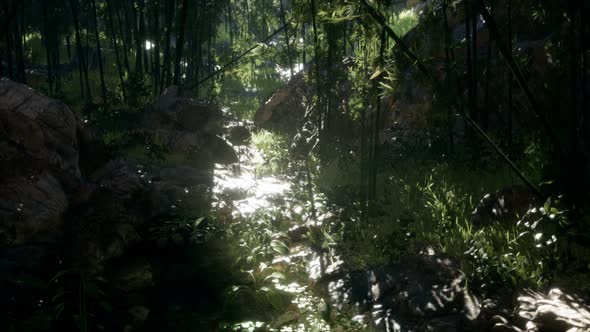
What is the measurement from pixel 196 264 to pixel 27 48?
21506 millimetres

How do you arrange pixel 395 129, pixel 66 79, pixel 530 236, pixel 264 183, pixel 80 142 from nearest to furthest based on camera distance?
1. pixel 530 236
2. pixel 80 142
3. pixel 395 129
4. pixel 264 183
5. pixel 66 79

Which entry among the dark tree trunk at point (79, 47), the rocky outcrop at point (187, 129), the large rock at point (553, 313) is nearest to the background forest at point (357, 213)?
the large rock at point (553, 313)

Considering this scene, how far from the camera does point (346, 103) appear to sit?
Answer: 35.0 ft

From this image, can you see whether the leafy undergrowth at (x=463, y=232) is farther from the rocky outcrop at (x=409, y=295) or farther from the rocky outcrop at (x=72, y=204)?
the rocky outcrop at (x=72, y=204)

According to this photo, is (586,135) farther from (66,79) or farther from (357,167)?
(66,79)

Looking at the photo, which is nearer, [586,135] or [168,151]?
[586,135]

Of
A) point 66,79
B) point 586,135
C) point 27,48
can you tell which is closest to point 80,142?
point 586,135

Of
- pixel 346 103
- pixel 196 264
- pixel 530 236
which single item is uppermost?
pixel 346 103

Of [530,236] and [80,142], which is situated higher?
[80,142]

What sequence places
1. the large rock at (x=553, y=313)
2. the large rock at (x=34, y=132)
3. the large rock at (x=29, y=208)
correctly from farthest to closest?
the large rock at (x=34, y=132) < the large rock at (x=29, y=208) < the large rock at (x=553, y=313)

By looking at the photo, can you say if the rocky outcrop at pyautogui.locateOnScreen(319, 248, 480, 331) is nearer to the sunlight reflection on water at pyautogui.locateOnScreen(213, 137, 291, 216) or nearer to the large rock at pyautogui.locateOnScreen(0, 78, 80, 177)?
the sunlight reflection on water at pyautogui.locateOnScreen(213, 137, 291, 216)

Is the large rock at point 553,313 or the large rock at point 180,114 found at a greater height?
the large rock at point 180,114

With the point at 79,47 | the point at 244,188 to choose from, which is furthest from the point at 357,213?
the point at 79,47

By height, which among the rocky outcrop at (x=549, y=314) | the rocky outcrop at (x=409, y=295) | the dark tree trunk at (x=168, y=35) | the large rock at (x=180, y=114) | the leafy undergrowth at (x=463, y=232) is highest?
the dark tree trunk at (x=168, y=35)
